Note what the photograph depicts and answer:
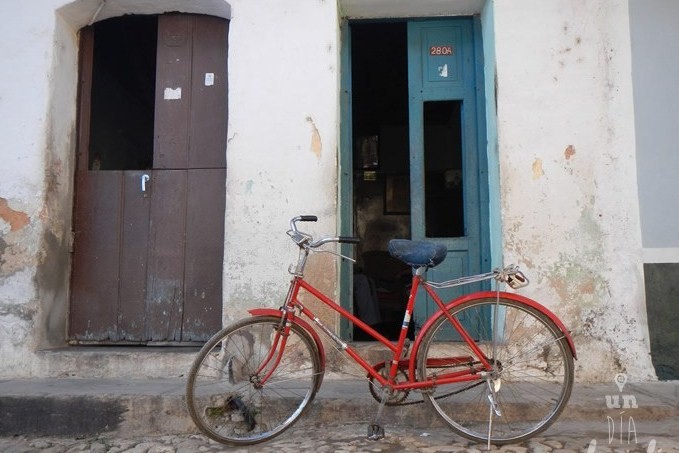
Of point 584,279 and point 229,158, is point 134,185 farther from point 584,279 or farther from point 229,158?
point 584,279

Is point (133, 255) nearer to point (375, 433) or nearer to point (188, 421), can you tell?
point (188, 421)

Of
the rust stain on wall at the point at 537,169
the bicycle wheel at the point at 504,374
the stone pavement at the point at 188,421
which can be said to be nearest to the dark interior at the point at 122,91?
the stone pavement at the point at 188,421

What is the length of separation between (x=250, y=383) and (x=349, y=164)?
6.59 feet

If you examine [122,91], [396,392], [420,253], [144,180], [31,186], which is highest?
[122,91]

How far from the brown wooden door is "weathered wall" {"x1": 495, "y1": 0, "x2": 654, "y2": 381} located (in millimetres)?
2267

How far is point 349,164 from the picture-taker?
4.30 metres

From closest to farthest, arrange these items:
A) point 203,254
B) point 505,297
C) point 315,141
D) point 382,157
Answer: point 505,297
point 315,141
point 203,254
point 382,157

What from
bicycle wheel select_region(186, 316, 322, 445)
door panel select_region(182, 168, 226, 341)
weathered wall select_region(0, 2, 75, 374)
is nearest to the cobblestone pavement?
bicycle wheel select_region(186, 316, 322, 445)

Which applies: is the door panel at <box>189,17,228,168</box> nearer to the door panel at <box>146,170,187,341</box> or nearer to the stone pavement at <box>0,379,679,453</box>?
the door panel at <box>146,170,187,341</box>

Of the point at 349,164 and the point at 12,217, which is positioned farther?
the point at 349,164

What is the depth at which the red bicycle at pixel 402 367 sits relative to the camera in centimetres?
283

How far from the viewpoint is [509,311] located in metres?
3.16

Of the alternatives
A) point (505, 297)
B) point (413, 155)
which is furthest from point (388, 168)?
point (505, 297)

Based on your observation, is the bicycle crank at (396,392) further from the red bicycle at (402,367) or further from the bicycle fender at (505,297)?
the bicycle fender at (505,297)
